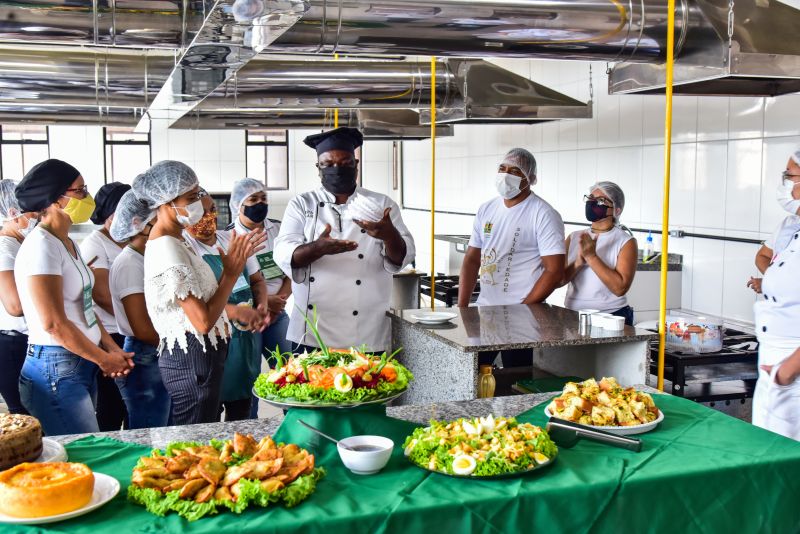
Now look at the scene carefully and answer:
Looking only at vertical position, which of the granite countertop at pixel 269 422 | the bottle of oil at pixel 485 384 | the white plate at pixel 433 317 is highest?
the white plate at pixel 433 317

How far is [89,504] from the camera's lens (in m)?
1.77

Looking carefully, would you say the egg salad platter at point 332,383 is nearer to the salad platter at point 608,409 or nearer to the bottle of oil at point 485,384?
the salad platter at point 608,409

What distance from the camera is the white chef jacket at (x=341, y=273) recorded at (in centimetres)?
394

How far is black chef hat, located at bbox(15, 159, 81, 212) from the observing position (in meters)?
3.25

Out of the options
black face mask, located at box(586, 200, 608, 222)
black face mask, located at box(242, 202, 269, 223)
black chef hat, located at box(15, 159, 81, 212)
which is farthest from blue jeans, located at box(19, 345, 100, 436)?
black face mask, located at box(586, 200, 608, 222)

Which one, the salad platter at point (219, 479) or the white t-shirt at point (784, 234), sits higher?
the white t-shirt at point (784, 234)

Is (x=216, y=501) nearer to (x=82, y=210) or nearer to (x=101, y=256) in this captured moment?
(x=101, y=256)

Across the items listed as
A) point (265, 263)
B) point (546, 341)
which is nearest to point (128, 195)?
point (265, 263)

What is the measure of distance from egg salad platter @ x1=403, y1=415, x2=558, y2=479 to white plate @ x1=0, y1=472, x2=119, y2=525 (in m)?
0.71

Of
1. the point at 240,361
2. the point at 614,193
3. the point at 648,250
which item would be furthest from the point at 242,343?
the point at 648,250

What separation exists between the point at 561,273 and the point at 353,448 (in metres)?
2.70

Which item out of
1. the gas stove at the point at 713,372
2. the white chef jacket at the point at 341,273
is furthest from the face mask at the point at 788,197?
the white chef jacket at the point at 341,273

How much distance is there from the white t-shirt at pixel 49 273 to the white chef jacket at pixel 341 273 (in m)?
0.94

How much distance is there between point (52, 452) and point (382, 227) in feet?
6.22
